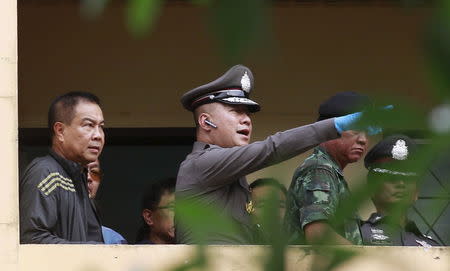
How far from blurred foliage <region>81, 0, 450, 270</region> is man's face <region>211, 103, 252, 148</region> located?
157 inches

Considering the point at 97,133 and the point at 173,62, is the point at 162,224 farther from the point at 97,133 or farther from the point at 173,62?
the point at 173,62

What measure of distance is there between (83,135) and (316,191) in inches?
37.3

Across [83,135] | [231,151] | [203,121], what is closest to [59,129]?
[83,135]

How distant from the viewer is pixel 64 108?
205 inches

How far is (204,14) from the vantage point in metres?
0.90

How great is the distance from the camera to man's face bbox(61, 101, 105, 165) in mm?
5078

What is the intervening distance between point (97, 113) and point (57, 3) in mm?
3018

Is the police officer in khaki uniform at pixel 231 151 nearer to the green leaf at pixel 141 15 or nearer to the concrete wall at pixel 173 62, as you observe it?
the concrete wall at pixel 173 62

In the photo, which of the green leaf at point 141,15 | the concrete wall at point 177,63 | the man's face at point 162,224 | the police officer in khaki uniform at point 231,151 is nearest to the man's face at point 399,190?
the green leaf at point 141,15

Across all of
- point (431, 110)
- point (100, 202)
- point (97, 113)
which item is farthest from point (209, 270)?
point (100, 202)

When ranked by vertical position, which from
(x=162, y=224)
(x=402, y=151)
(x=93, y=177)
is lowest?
(x=162, y=224)

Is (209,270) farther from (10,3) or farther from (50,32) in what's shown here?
(50,32)

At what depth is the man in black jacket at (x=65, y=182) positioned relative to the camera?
4824 millimetres

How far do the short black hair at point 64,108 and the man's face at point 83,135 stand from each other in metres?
0.02
